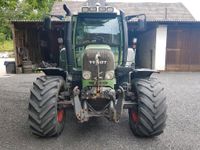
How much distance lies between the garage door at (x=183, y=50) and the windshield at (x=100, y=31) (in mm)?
9772

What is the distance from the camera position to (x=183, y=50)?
45.7ft

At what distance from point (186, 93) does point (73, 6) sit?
13357mm

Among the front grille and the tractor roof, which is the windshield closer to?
the front grille

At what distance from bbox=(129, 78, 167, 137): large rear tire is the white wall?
979 cm

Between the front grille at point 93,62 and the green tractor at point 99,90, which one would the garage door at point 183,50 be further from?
the front grille at point 93,62

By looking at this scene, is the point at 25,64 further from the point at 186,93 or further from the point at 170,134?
the point at 170,134

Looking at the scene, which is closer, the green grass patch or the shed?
the shed

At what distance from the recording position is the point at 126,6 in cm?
1897

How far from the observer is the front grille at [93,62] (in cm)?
398

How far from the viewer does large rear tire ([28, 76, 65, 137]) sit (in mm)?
3820

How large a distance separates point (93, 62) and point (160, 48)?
10.3 m

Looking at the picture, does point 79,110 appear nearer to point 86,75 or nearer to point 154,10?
point 86,75

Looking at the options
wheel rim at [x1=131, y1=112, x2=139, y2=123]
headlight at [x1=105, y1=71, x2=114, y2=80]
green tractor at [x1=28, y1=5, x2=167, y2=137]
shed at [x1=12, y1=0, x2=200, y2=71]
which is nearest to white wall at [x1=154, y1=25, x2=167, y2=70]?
shed at [x1=12, y1=0, x2=200, y2=71]

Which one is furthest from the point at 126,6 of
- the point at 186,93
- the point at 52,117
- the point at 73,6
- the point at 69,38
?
the point at 52,117
